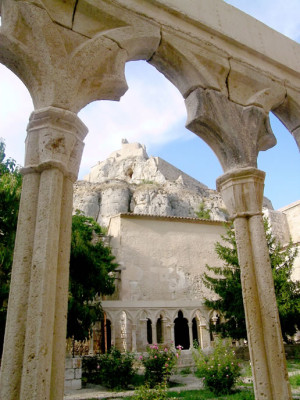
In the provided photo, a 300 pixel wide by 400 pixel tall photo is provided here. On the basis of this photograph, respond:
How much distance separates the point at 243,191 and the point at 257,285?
90 centimetres

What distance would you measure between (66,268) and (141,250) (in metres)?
13.9

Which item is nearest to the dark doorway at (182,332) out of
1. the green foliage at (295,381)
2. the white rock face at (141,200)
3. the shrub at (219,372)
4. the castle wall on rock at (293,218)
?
the castle wall on rock at (293,218)

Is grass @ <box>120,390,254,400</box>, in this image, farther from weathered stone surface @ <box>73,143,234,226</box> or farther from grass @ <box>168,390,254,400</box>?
weathered stone surface @ <box>73,143,234,226</box>

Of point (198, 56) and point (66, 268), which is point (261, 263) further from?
point (198, 56)

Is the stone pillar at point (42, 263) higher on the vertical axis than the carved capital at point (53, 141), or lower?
lower

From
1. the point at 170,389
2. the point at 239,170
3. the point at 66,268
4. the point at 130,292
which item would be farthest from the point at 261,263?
the point at 130,292

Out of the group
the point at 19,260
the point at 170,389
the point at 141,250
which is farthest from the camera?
the point at 141,250

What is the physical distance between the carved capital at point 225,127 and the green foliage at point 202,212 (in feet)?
89.1

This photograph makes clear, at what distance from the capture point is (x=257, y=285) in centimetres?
287

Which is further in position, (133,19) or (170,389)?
(170,389)

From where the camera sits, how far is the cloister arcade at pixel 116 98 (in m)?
2.05

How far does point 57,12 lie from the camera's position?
297 centimetres

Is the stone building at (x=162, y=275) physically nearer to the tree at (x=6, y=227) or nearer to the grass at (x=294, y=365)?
the grass at (x=294, y=365)

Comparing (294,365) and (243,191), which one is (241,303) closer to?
(294,365)
